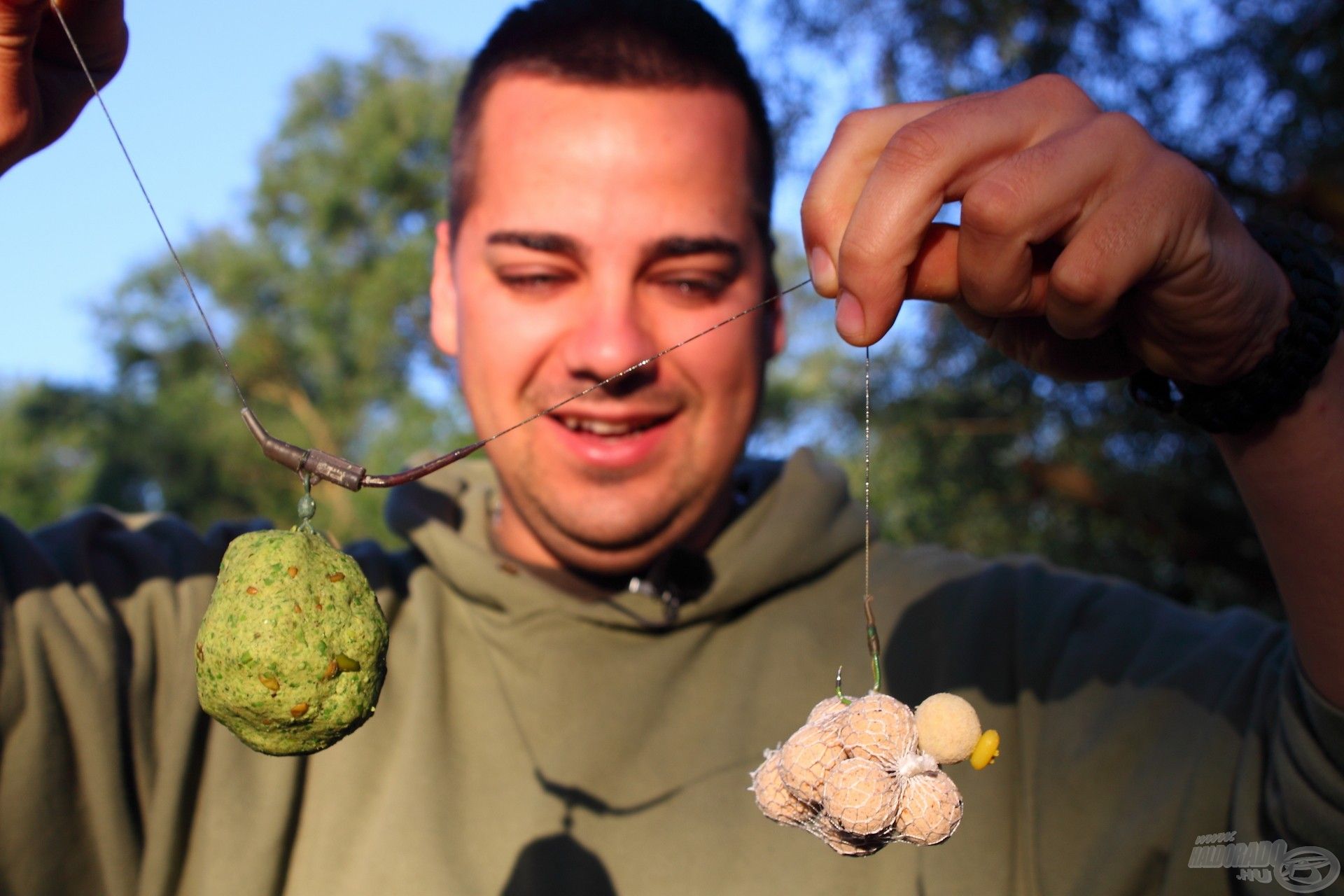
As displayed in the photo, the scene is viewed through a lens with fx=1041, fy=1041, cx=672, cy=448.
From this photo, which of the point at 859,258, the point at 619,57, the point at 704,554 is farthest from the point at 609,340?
the point at 859,258

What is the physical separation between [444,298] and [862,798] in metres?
2.28

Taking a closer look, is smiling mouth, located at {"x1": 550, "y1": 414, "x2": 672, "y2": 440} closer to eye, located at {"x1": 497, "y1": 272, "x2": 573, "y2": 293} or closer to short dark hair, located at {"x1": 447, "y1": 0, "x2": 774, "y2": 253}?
eye, located at {"x1": 497, "y1": 272, "x2": 573, "y2": 293}

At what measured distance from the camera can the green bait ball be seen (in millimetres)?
1533

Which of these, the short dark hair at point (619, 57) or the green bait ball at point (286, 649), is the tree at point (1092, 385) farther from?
the green bait ball at point (286, 649)

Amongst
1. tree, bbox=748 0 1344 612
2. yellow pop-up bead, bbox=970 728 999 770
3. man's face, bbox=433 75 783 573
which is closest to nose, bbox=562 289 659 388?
man's face, bbox=433 75 783 573

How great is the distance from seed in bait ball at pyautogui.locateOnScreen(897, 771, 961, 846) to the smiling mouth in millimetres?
1410

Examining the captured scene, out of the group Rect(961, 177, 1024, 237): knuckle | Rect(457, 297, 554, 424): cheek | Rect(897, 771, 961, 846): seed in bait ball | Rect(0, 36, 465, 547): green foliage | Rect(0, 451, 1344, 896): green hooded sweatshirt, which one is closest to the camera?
Rect(897, 771, 961, 846): seed in bait ball

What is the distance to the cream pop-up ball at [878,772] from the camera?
1.63 meters

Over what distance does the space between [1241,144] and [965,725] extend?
Result: 208 inches

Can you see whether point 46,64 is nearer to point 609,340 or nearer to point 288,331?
point 609,340

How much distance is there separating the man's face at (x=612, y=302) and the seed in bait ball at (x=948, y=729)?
1284mm

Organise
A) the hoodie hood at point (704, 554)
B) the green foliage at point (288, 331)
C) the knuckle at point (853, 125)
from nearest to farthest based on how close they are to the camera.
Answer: the knuckle at point (853, 125), the hoodie hood at point (704, 554), the green foliage at point (288, 331)

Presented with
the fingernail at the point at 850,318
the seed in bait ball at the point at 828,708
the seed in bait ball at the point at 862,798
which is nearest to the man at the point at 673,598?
the fingernail at the point at 850,318

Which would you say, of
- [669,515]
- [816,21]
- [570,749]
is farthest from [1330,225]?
[570,749]
